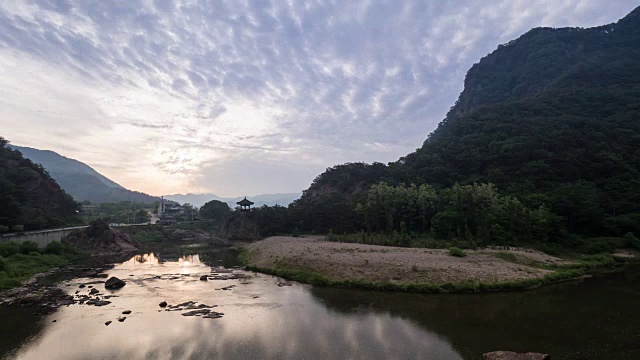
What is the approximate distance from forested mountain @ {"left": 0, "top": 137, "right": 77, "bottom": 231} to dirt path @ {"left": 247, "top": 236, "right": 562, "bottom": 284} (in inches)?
1480

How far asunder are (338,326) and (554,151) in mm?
71708

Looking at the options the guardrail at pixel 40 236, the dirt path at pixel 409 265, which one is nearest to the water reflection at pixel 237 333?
the dirt path at pixel 409 265

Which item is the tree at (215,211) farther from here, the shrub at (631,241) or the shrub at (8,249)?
the shrub at (631,241)

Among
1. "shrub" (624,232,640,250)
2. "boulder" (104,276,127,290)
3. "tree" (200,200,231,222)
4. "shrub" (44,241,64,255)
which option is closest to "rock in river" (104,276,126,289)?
"boulder" (104,276,127,290)

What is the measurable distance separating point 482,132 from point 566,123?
18215 millimetres

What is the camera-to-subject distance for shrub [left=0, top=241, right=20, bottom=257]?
119ft

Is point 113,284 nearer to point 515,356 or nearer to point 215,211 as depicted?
point 515,356

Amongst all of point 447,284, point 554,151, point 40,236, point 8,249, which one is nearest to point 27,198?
point 40,236

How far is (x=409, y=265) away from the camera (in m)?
30.4

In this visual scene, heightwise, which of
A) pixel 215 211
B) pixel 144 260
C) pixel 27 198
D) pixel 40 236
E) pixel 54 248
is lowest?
pixel 144 260

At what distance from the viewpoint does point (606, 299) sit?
23.8m

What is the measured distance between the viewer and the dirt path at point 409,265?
1120 inches

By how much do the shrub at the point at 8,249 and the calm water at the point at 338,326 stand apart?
1516cm

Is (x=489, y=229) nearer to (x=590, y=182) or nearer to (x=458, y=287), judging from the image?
(x=458, y=287)
